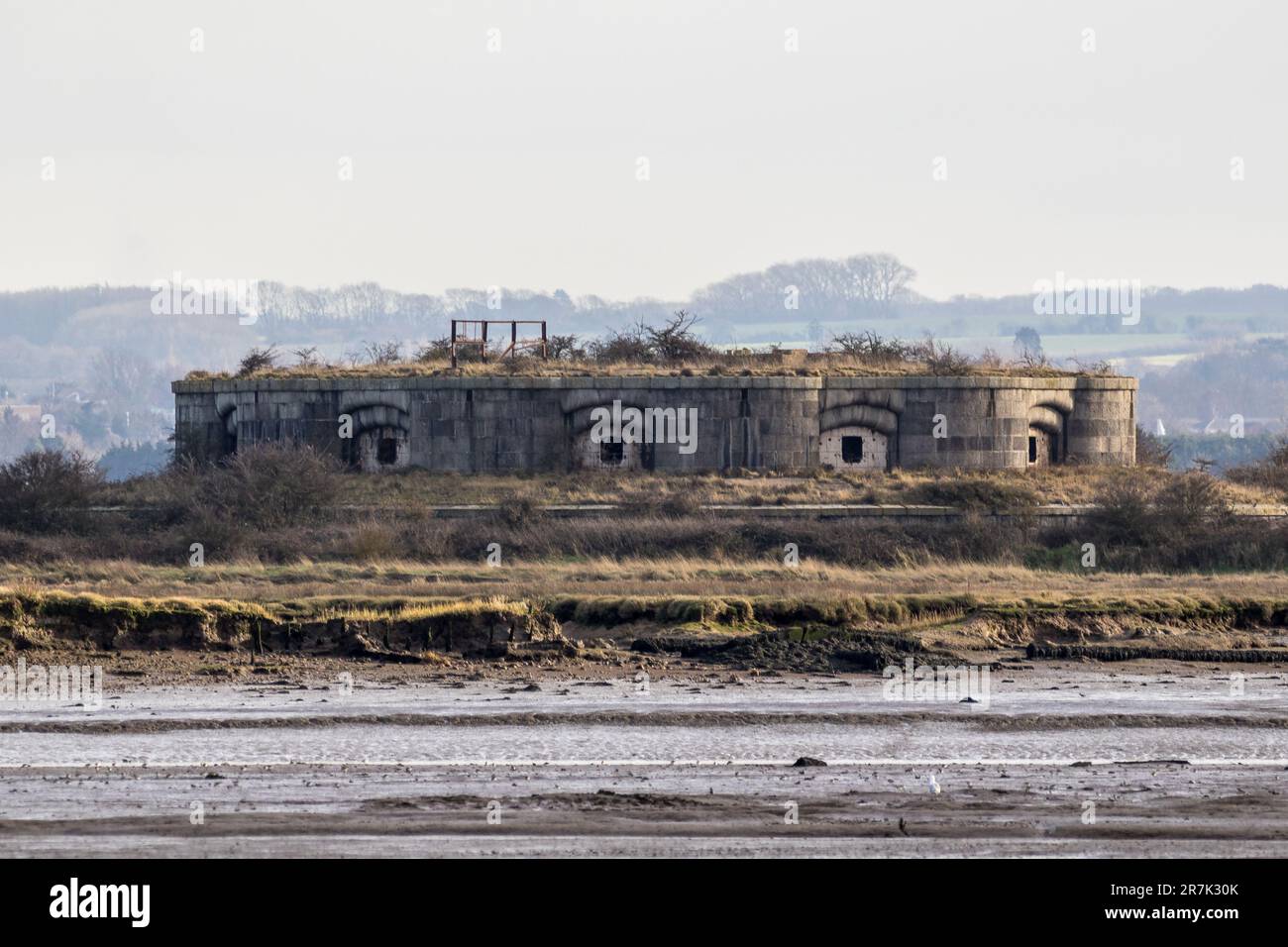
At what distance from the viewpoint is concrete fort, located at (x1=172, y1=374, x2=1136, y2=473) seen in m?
42.0

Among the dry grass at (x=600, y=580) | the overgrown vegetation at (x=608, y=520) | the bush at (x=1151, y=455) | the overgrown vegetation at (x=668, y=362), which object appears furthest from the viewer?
the bush at (x=1151, y=455)

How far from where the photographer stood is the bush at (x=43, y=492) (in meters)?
37.9

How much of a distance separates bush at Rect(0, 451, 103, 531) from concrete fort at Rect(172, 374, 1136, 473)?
4526 millimetres

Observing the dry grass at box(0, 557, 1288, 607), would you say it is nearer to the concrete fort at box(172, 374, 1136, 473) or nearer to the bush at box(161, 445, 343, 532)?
the bush at box(161, 445, 343, 532)

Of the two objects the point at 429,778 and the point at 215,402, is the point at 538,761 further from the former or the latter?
the point at 215,402

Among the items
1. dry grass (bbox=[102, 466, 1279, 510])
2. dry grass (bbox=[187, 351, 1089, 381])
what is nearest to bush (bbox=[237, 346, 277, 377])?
dry grass (bbox=[187, 351, 1089, 381])

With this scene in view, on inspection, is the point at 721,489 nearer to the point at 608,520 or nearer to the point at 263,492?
the point at 608,520

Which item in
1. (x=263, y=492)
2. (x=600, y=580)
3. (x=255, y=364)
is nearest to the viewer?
(x=600, y=580)

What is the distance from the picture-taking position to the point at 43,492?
1507 inches

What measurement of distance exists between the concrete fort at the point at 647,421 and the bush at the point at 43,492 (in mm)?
4526

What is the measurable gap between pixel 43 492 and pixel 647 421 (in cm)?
1229

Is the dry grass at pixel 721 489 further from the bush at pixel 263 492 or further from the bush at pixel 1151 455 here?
the bush at pixel 1151 455

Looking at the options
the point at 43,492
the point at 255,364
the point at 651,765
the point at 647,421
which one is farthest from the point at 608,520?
the point at 651,765

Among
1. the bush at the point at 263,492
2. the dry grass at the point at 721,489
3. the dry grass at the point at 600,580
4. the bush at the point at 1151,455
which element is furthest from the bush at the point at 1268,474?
the bush at the point at 263,492
